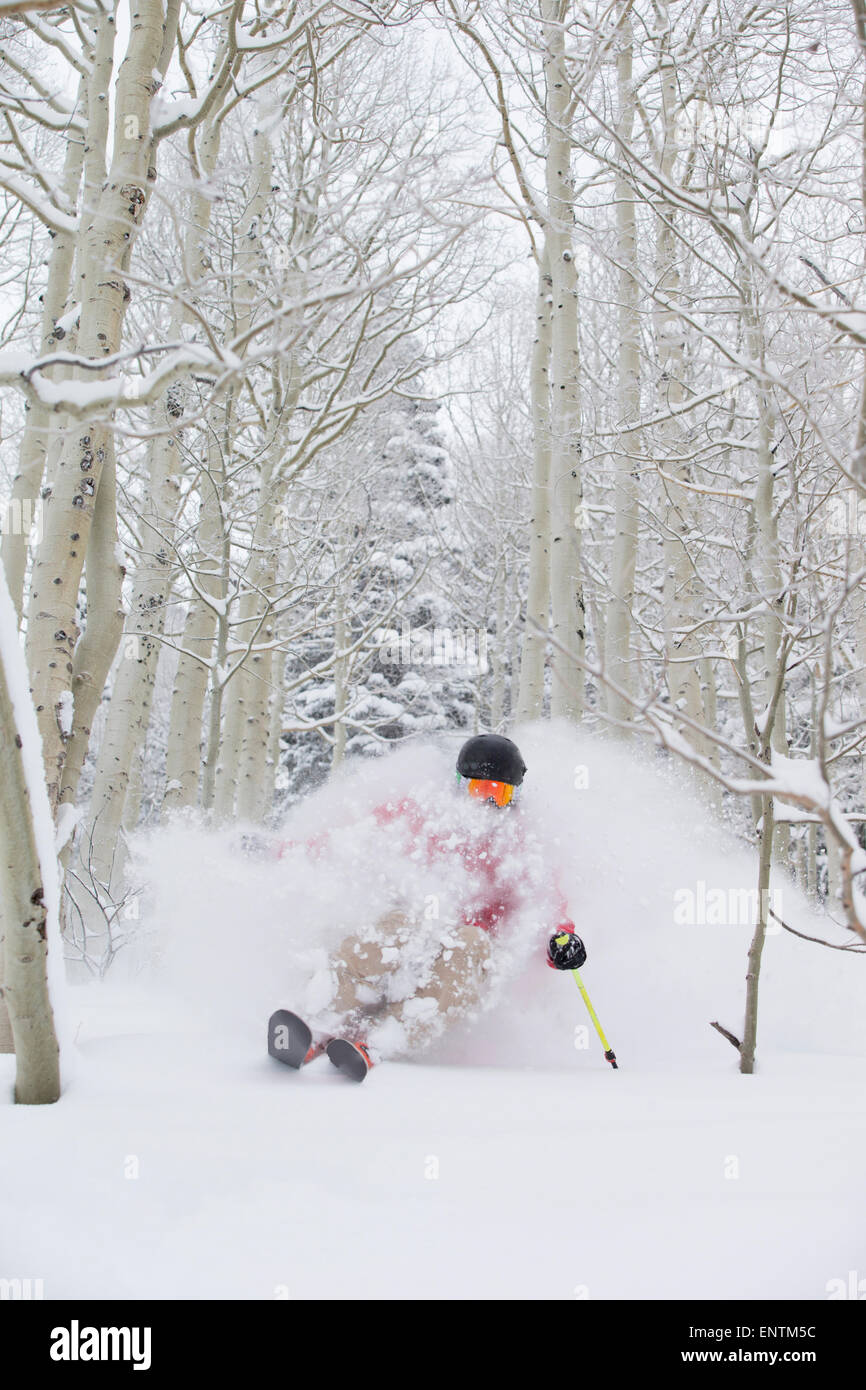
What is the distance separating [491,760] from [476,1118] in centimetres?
156

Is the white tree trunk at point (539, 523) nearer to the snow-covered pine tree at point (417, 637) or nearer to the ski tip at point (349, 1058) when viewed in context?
the ski tip at point (349, 1058)

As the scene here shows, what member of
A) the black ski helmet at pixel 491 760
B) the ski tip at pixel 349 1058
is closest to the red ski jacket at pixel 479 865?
the black ski helmet at pixel 491 760

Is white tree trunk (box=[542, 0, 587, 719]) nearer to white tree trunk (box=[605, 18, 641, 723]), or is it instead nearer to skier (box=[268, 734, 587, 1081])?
white tree trunk (box=[605, 18, 641, 723])

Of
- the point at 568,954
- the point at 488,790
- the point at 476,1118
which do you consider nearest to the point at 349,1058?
the point at 476,1118

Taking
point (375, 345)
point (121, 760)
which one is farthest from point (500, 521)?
point (121, 760)

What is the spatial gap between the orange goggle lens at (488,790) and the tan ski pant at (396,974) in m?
0.63

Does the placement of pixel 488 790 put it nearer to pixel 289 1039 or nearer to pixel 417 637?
pixel 289 1039

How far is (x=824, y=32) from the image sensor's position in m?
3.62

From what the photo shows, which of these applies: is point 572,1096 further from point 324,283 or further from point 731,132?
point 731,132

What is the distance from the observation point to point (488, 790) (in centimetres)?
350

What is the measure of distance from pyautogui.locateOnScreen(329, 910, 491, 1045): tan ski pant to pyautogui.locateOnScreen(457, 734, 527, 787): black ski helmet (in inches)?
28.0

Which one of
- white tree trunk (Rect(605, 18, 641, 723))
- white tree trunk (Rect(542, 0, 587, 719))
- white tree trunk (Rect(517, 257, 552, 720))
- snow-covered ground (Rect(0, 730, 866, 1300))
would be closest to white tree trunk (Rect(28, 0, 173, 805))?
snow-covered ground (Rect(0, 730, 866, 1300))

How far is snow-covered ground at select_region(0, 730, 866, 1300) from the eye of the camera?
155cm
